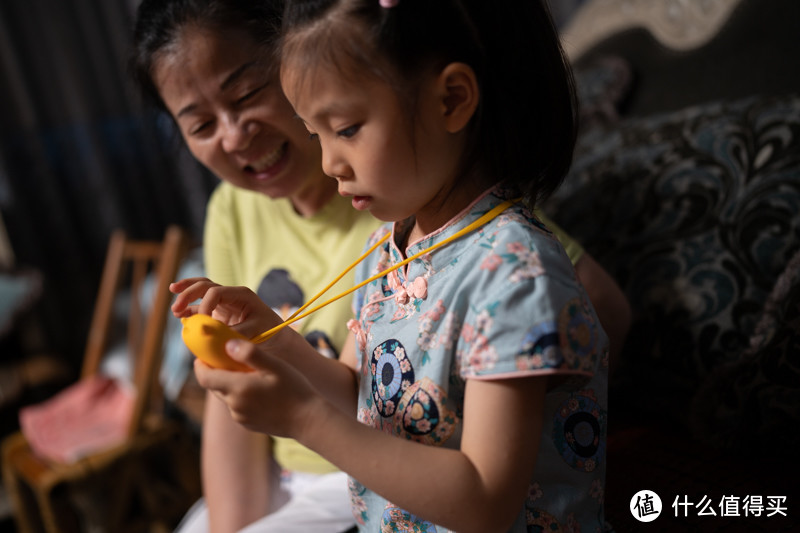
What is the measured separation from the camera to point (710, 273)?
886mm

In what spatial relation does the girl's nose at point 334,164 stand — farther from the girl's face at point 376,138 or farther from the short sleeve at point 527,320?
the short sleeve at point 527,320

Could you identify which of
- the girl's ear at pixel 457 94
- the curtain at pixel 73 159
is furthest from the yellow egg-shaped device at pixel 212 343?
the curtain at pixel 73 159

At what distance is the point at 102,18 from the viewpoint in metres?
2.91

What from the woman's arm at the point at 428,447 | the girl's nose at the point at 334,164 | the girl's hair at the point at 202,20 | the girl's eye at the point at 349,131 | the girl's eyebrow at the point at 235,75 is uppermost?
the girl's hair at the point at 202,20

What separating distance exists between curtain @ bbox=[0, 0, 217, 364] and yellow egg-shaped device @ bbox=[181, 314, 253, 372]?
240 cm

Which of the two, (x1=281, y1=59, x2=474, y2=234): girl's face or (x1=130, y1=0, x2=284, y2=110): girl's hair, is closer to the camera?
(x1=281, y1=59, x2=474, y2=234): girl's face

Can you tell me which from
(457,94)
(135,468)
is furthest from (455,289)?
(135,468)

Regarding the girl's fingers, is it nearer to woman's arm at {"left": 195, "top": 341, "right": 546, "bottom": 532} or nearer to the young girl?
the young girl

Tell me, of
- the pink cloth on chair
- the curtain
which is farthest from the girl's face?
the curtain

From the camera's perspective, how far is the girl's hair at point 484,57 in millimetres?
505

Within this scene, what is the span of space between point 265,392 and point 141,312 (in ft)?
5.51

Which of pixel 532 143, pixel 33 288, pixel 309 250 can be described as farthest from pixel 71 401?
pixel 532 143

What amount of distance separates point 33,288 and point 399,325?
2.66 m

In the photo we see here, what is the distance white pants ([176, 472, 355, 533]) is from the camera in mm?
837
